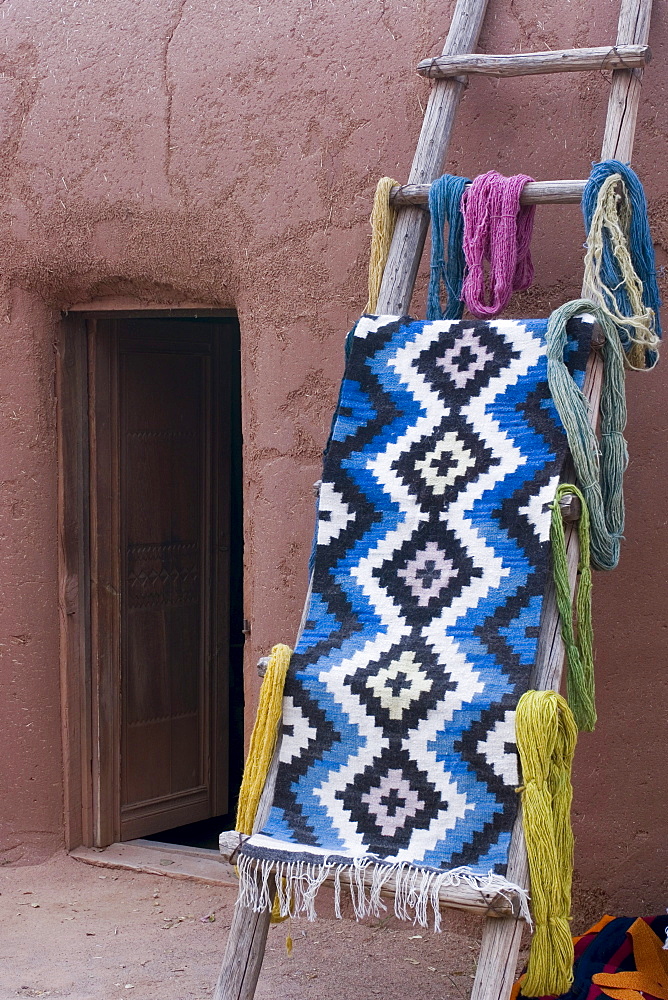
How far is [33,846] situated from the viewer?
12.9 feet

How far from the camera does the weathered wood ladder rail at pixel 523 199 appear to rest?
217 cm

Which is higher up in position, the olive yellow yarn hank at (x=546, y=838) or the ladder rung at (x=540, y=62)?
the ladder rung at (x=540, y=62)

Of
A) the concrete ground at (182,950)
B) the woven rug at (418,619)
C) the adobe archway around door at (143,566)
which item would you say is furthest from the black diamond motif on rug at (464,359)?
the concrete ground at (182,950)

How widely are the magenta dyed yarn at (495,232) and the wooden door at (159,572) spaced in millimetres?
1735

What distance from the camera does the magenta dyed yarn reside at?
2.61 m

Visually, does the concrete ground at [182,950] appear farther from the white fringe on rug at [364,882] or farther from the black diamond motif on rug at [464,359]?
the black diamond motif on rug at [464,359]

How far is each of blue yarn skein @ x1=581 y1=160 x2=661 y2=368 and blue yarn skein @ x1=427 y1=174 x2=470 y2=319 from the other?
293mm

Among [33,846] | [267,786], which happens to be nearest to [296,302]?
[267,786]

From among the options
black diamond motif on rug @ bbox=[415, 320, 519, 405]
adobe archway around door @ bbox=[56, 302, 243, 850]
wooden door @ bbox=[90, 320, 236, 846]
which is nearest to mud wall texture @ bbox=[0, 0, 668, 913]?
adobe archway around door @ bbox=[56, 302, 243, 850]

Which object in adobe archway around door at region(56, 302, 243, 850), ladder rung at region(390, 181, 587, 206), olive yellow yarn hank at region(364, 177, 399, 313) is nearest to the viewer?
ladder rung at region(390, 181, 587, 206)

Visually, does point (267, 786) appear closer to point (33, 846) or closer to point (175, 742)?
point (33, 846)

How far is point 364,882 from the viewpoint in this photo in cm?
228

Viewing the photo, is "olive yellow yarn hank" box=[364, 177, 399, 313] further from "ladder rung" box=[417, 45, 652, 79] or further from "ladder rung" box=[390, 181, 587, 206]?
"ladder rung" box=[417, 45, 652, 79]

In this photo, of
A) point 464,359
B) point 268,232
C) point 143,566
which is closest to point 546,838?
point 464,359
